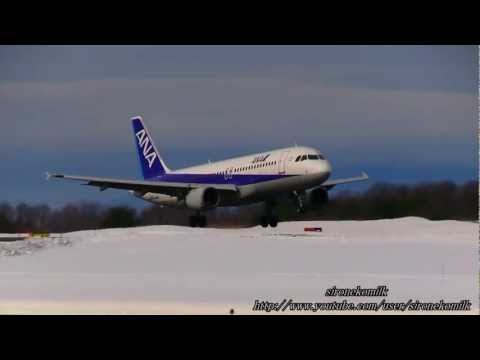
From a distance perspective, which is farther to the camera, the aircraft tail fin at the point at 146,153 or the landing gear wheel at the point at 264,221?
the aircraft tail fin at the point at 146,153

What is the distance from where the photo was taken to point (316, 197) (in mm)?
42781

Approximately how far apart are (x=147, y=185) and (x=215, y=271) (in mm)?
22521

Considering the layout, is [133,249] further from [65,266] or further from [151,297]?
[151,297]

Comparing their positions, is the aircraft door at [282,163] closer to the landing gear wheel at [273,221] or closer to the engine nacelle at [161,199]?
the landing gear wheel at [273,221]

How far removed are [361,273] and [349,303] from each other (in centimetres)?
409

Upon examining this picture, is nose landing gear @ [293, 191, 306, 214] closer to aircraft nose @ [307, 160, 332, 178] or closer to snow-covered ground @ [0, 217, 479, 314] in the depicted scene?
aircraft nose @ [307, 160, 332, 178]

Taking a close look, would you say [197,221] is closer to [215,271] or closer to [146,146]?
[146,146]

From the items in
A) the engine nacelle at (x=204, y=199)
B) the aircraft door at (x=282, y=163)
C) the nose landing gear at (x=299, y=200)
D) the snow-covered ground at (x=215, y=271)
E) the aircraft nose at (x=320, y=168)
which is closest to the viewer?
the snow-covered ground at (x=215, y=271)

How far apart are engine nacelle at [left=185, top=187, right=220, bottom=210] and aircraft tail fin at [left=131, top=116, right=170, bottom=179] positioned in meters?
9.43

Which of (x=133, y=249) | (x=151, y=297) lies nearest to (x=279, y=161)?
(x=133, y=249)

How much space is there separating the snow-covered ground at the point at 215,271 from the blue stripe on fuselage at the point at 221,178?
9.85 meters

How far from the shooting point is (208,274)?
21.9 m

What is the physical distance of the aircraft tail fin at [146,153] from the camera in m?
53.8

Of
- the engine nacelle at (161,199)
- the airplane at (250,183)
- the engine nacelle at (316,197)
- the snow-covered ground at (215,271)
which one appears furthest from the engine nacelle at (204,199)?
the snow-covered ground at (215,271)
